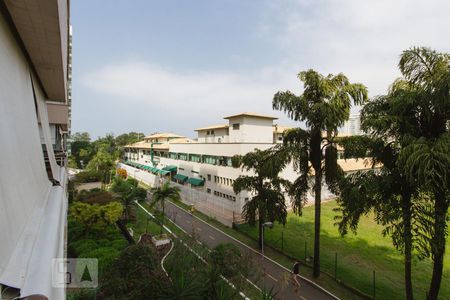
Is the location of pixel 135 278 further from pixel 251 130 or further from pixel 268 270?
pixel 251 130

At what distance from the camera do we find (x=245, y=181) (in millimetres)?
21250

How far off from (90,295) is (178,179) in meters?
35.4

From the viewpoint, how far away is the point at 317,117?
1498 centimetres

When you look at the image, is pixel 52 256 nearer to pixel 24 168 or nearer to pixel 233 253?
pixel 24 168

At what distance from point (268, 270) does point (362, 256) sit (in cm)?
719

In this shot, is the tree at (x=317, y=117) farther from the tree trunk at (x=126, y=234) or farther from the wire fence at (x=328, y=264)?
the tree trunk at (x=126, y=234)

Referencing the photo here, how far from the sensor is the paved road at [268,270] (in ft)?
48.1

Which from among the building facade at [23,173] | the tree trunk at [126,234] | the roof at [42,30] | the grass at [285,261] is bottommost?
the grass at [285,261]

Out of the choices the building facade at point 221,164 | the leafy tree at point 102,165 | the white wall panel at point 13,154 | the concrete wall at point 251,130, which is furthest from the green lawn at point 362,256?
the leafy tree at point 102,165

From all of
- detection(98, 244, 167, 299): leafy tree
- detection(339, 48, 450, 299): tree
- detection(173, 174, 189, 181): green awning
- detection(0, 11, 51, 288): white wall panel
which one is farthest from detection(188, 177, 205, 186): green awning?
detection(0, 11, 51, 288): white wall panel

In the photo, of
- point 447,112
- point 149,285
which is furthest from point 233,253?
point 447,112

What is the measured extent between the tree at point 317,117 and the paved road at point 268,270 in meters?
1.74

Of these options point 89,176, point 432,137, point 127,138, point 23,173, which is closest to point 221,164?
point 432,137

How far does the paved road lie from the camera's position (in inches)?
577
